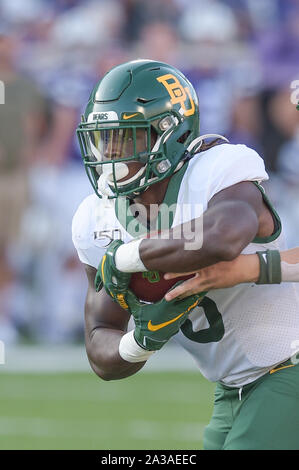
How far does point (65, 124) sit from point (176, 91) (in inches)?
203

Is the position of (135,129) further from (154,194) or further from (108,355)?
(108,355)

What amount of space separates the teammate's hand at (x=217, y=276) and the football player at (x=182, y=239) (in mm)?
48

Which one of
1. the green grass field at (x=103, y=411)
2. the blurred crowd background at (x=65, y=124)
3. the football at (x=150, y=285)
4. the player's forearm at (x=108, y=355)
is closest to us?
the football at (x=150, y=285)

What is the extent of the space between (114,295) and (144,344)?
7.2 inches

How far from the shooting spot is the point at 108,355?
3.14 meters

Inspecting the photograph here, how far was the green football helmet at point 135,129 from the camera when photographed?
2938mm

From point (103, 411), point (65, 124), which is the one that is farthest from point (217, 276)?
point (65, 124)

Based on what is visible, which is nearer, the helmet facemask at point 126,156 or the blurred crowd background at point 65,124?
the helmet facemask at point 126,156

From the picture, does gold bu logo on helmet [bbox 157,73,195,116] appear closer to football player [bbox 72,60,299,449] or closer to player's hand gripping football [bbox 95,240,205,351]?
football player [bbox 72,60,299,449]

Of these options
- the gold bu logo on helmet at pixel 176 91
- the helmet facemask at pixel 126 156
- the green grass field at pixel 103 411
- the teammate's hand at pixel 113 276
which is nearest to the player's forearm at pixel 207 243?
the teammate's hand at pixel 113 276

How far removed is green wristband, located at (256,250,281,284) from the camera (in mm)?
2783

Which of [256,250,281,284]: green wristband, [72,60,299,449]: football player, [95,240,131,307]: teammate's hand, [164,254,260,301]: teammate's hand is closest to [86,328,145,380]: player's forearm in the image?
[72,60,299,449]: football player

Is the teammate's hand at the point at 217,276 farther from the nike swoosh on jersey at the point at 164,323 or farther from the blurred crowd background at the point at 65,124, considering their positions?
the blurred crowd background at the point at 65,124
